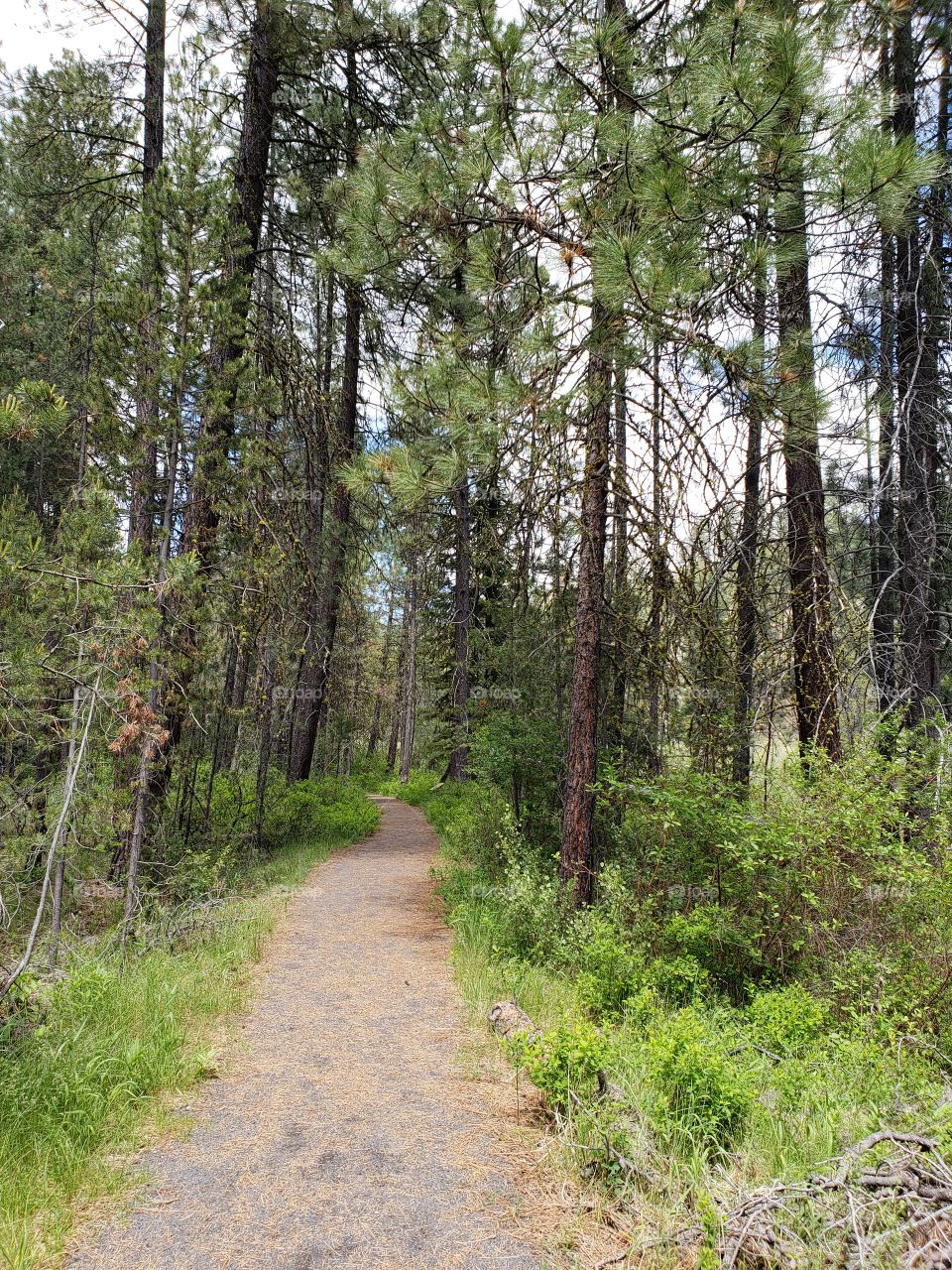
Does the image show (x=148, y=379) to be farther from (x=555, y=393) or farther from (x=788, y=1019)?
(x=788, y=1019)

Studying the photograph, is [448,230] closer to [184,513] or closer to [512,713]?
[184,513]

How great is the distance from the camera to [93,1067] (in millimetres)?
3535

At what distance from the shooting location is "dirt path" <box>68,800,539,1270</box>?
2.59 m

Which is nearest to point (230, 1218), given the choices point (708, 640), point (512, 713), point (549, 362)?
point (708, 640)

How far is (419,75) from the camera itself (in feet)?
30.0

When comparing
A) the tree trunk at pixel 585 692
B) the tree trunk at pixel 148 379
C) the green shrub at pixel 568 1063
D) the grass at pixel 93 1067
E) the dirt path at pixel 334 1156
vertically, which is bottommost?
the dirt path at pixel 334 1156

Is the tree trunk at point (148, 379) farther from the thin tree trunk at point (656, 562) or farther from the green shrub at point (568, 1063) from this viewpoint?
the green shrub at point (568, 1063)

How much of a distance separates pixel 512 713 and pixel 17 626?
5.38 m

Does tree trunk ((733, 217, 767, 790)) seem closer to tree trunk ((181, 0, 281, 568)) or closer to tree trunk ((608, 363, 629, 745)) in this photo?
tree trunk ((608, 363, 629, 745))

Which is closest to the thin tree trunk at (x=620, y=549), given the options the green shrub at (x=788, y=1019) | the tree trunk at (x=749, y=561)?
the tree trunk at (x=749, y=561)

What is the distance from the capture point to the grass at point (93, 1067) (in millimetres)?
2709

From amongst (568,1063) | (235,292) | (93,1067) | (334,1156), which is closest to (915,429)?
(568,1063)

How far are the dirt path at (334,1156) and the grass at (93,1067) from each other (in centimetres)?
19

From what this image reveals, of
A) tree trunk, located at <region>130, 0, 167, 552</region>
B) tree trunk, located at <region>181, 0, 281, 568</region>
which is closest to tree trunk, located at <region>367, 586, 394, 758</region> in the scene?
tree trunk, located at <region>181, 0, 281, 568</region>
